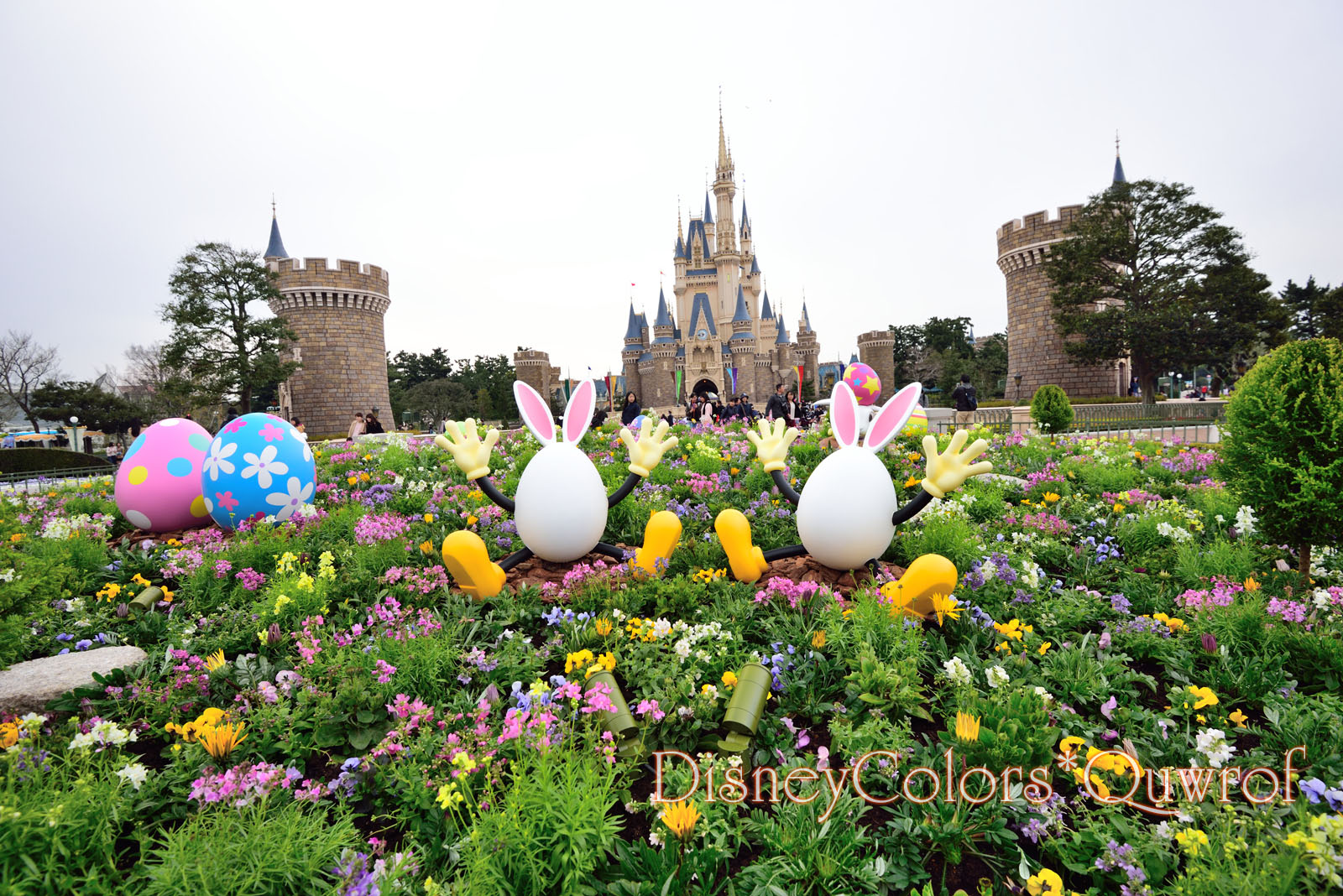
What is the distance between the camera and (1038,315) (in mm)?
29859

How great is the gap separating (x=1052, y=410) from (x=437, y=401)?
49261 millimetres

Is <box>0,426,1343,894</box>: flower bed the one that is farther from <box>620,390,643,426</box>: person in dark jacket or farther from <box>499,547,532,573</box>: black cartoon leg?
<box>620,390,643,426</box>: person in dark jacket

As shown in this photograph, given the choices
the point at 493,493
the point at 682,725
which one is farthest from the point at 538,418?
the point at 682,725

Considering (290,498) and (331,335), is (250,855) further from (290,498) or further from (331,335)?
(331,335)

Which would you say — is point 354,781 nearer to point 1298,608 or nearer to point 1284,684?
point 1284,684

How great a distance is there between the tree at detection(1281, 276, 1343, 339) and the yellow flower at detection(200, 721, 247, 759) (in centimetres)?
3387

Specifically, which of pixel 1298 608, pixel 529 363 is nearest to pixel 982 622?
pixel 1298 608

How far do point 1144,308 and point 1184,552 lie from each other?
27.1 meters

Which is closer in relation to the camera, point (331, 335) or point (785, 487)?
point (785, 487)

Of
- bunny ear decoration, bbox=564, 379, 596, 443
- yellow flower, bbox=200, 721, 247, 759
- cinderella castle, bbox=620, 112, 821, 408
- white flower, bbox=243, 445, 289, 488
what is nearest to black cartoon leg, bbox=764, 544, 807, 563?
bunny ear decoration, bbox=564, 379, 596, 443

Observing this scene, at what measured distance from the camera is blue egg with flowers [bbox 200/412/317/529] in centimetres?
538

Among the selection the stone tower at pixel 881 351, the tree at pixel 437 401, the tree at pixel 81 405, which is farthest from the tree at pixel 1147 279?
the tree at pixel 81 405

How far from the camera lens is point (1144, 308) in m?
24.9

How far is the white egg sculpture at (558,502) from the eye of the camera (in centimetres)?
412
